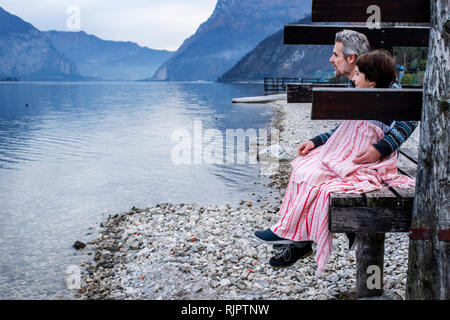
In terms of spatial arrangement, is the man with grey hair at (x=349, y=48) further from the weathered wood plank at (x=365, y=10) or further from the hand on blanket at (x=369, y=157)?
the hand on blanket at (x=369, y=157)

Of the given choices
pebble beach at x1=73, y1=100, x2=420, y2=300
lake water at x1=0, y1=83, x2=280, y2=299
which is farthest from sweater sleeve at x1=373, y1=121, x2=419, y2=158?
lake water at x1=0, y1=83, x2=280, y2=299

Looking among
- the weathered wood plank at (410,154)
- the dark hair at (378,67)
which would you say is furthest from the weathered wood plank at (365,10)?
the weathered wood plank at (410,154)

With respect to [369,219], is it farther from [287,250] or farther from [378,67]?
[378,67]

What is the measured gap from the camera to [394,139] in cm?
309

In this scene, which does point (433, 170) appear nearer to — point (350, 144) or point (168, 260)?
point (350, 144)

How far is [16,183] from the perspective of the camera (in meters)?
13.3

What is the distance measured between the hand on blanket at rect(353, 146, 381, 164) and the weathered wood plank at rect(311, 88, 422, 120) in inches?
19.7

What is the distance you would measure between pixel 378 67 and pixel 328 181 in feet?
3.12

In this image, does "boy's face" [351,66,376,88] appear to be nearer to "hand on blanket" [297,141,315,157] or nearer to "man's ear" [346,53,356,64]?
"man's ear" [346,53,356,64]

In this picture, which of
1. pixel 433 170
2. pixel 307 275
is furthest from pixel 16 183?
pixel 433 170
